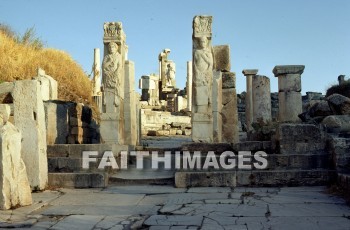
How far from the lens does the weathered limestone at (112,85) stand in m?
9.79

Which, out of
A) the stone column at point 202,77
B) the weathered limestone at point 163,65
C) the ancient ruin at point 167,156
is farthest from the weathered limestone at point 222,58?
the weathered limestone at point 163,65

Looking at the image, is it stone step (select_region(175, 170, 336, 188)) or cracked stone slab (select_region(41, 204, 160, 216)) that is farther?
stone step (select_region(175, 170, 336, 188))

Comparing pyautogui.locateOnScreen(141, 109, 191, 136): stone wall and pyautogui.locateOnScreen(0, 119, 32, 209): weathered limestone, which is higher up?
pyautogui.locateOnScreen(141, 109, 191, 136): stone wall

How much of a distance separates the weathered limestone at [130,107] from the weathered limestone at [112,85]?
0.91 m

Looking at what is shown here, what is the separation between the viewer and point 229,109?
11.8 meters

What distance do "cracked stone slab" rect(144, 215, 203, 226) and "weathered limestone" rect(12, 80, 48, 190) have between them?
9.41 feet

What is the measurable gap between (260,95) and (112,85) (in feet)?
24.5

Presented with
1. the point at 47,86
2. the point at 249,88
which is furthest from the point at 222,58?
the point at 47,86

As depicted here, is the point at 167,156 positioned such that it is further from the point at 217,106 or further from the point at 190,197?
the point at 217,106

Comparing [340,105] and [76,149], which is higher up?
[340,105]

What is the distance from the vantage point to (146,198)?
6.32m

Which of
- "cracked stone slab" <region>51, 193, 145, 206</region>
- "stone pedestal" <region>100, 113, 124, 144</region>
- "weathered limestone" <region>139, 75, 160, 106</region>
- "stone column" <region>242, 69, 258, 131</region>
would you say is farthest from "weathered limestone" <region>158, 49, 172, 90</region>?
"cracked stone slab" <region>51, 193, 145, 206</region>

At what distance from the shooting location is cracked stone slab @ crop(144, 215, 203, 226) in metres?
4.52

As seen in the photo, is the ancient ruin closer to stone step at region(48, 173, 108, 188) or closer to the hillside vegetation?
stone step at region(48, 173, 108, 188)
